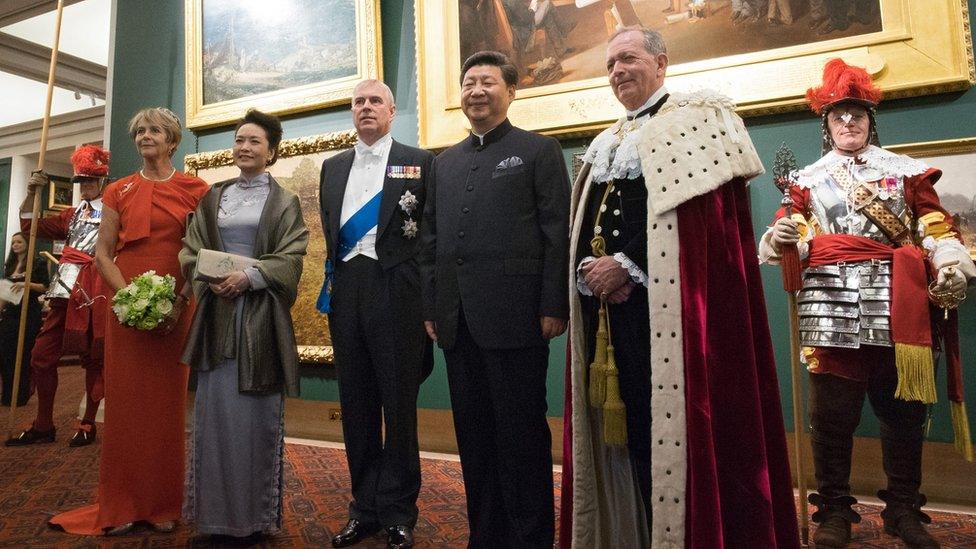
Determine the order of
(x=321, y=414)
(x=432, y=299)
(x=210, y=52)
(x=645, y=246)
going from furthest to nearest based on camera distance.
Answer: (x=210, y=52), (x=321, y=414), (x=432, y=299), (x=645, y=246)

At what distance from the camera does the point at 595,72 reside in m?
4.01

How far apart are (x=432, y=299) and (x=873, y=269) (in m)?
1.94

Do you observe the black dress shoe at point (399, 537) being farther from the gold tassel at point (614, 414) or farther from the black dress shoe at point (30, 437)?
the black dress shoe at point (30, 437)

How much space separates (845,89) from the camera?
2863mm

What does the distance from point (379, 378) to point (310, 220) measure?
2.57 metres

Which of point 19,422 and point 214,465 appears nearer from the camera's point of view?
point 214,465

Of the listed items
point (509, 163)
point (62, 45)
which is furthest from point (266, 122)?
point (62, 45)

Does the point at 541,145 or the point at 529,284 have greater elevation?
the point at 541,145

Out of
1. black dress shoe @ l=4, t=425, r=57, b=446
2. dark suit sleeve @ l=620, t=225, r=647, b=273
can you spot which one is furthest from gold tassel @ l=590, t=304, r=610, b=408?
black dress shoe @ l=4, t=425, r=57, b=446

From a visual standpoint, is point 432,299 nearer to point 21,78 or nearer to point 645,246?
point 645,246

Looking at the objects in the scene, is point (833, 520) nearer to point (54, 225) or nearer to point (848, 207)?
point (848, 207)

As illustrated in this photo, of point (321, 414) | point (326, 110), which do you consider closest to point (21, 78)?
point (326, 110)

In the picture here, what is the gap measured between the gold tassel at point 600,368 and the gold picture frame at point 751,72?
86.8 inches

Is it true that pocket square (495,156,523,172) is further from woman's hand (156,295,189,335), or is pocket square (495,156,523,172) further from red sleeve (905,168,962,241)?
red sleeve (905,168,962,241)
